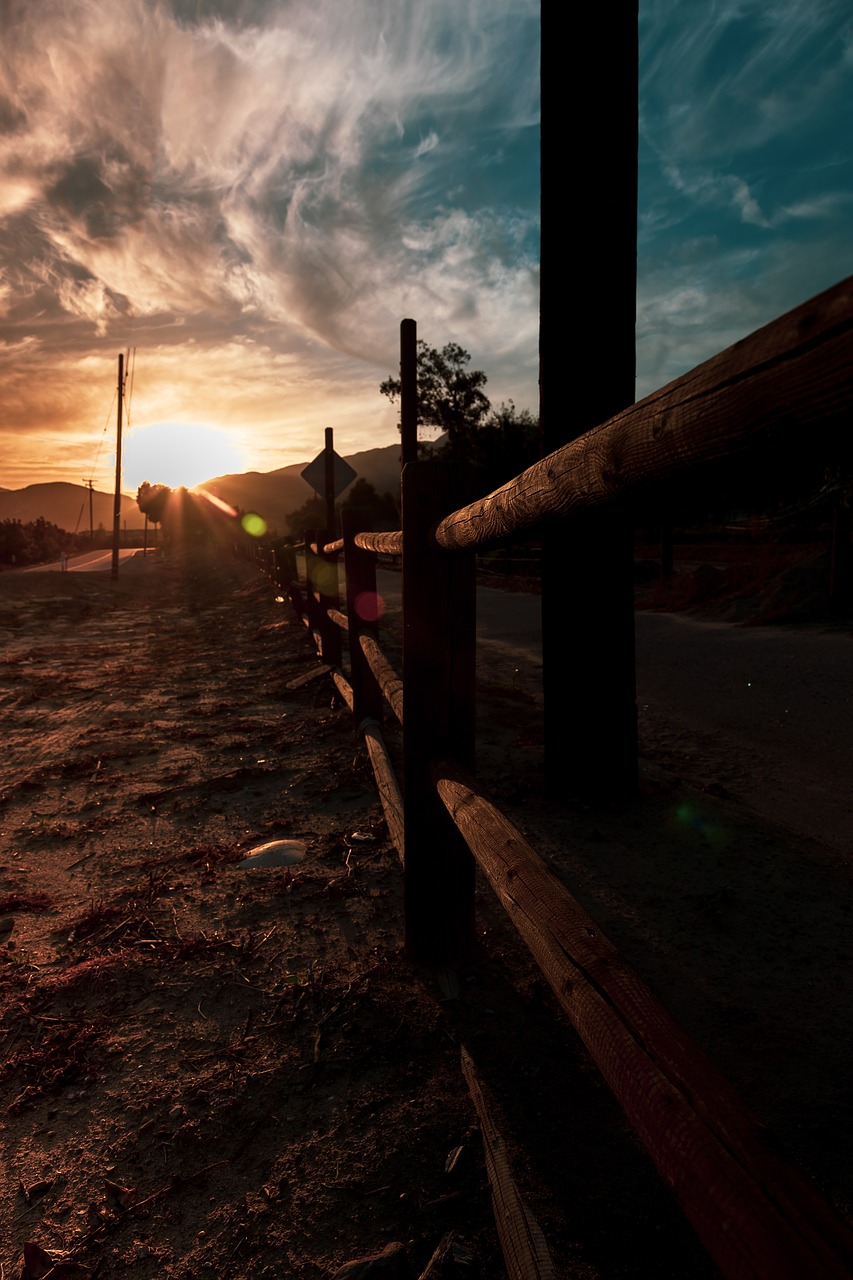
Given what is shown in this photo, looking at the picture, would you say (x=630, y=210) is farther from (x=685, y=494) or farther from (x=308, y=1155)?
(x=308, y=1155)

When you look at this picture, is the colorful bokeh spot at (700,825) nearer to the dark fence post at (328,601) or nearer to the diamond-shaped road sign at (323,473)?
the dark fence post at (328,601)

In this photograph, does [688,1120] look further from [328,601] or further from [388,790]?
[328,601]

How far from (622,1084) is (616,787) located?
2.67 metres

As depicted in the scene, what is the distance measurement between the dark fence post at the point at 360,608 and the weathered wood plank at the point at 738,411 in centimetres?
372

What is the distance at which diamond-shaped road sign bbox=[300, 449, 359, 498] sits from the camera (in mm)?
12820

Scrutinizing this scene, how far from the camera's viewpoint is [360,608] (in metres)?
4.75

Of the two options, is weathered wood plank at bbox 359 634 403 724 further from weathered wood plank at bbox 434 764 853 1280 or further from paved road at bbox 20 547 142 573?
paved road at bbox 20 547 142 573

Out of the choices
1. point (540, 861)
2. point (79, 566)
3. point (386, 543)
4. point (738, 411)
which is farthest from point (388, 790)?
point (79, 566)

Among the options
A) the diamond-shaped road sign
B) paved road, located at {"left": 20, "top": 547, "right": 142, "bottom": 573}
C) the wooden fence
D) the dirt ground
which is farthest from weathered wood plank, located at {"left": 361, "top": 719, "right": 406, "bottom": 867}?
paved road, located at {"left": 20, "top": 547, "right": 142, "bottom": 573}

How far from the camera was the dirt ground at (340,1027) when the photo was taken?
1.48 metres

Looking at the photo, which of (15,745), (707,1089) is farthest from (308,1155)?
(15,745)

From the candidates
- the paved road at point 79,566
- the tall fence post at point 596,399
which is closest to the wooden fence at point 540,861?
the tall fence post at point 596,399

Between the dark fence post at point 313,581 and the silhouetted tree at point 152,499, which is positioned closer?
the dark fence post at point 313,581

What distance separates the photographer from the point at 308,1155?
1.65 meters
